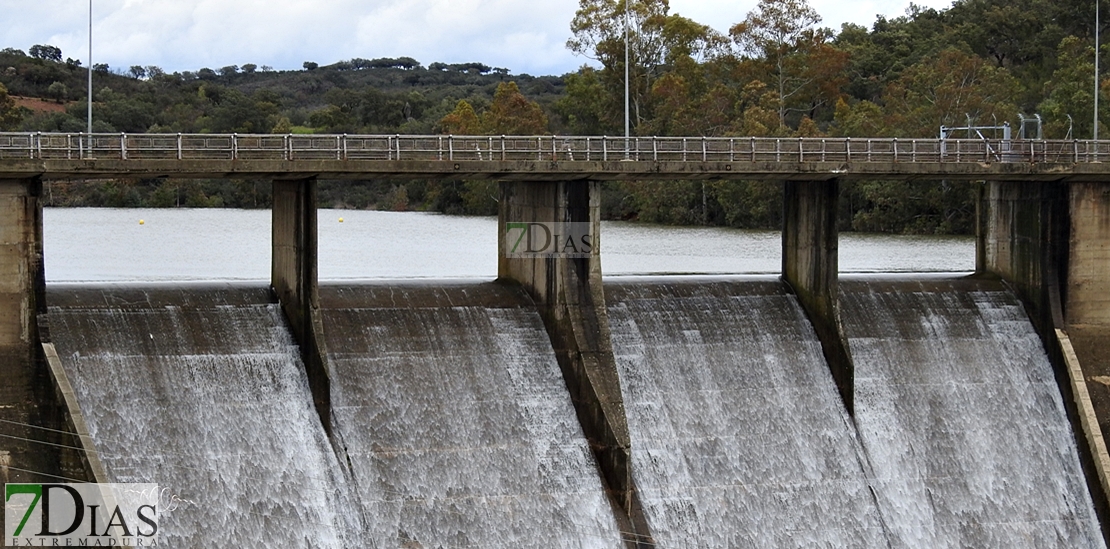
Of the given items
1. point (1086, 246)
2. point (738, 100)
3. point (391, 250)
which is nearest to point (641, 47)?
point (738, 100)

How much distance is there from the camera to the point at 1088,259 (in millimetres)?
39281

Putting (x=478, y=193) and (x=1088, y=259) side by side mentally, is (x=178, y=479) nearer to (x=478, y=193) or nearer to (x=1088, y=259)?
(x=1088, y=259)

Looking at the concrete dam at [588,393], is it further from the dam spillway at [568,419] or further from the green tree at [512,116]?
the green tree at [512,116]

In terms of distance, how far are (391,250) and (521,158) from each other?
36266 millimetres

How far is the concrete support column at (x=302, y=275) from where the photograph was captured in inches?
1266

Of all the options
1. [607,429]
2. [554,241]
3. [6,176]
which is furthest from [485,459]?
[6,176]

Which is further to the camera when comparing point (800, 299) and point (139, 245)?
point (139, 245)

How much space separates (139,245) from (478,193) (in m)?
33.0

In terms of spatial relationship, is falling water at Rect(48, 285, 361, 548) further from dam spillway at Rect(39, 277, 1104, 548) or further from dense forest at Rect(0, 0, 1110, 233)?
dense forest at Rect(0, 0, 1110, 233)

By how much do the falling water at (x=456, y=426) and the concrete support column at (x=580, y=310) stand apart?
408 mm

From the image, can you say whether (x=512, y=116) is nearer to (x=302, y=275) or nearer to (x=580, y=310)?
(x=580, y=310)
